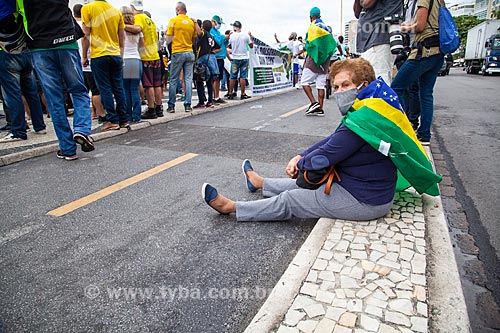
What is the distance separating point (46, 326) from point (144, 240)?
811mm

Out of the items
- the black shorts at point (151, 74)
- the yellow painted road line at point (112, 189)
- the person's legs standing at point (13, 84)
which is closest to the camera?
the yellow painted road line at point (112, 189)

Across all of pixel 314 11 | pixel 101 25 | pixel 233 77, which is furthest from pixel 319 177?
pixel 233 77

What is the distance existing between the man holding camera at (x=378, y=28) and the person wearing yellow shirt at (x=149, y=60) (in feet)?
12.7

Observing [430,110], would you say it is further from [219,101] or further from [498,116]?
[219,101]

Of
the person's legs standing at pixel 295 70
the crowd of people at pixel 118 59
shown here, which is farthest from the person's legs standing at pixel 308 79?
the person's legs standing at pixel 295 70

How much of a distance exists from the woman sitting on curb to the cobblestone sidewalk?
0.16 m

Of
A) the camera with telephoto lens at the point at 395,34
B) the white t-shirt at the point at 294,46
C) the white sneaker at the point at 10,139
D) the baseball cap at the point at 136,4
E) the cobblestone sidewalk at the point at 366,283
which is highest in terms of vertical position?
the baseball cap at the point at 136,4

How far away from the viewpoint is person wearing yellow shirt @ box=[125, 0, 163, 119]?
21.1ft

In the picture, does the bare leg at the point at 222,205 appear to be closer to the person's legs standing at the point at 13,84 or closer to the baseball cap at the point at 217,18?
the person's legs standing at the point at 13,84

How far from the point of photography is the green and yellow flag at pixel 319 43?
22.1ft

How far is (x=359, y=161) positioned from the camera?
226 cm

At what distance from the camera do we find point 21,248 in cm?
226

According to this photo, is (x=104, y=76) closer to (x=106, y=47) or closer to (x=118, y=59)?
(x=118, y=59)

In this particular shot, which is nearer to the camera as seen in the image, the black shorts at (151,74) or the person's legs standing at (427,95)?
the person's legs standing at (427,95)
